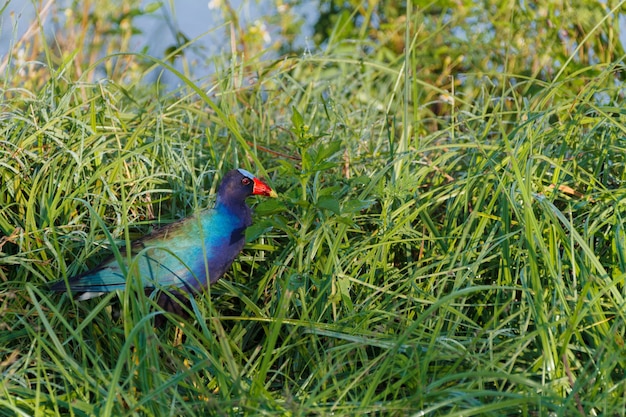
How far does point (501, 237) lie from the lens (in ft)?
8.12

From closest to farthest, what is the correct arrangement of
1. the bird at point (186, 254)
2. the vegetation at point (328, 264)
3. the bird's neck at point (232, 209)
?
the vegetation at point (328, 264), the bird at point (186, 254), the bird's neck at point (232, 209)

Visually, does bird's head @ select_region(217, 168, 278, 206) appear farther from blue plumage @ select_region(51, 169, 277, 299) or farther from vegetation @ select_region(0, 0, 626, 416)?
vegetation @ select_region(0, 0, 626, 416)

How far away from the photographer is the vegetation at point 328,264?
205 centimetres

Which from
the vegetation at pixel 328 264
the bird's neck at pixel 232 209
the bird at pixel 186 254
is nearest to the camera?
the vegetation at pixel 328 264

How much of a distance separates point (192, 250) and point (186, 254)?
23 millimetres

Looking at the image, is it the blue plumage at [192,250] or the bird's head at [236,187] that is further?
the bird's head at [236,187]

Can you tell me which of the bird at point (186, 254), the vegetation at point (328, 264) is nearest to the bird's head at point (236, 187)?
the bird at point (186, 254)

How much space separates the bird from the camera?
249 cm

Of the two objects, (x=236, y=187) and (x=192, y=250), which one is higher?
(x=236, y=187)

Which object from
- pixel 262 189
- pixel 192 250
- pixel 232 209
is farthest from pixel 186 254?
pixel 262 189

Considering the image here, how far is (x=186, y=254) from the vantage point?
8.46 feet

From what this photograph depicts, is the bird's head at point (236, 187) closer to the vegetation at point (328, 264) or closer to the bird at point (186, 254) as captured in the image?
the bird at point (186, 254)

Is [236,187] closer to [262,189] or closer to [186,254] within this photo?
[262,189]

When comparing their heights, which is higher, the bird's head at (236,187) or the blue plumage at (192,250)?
the bird's head at (236,187)
